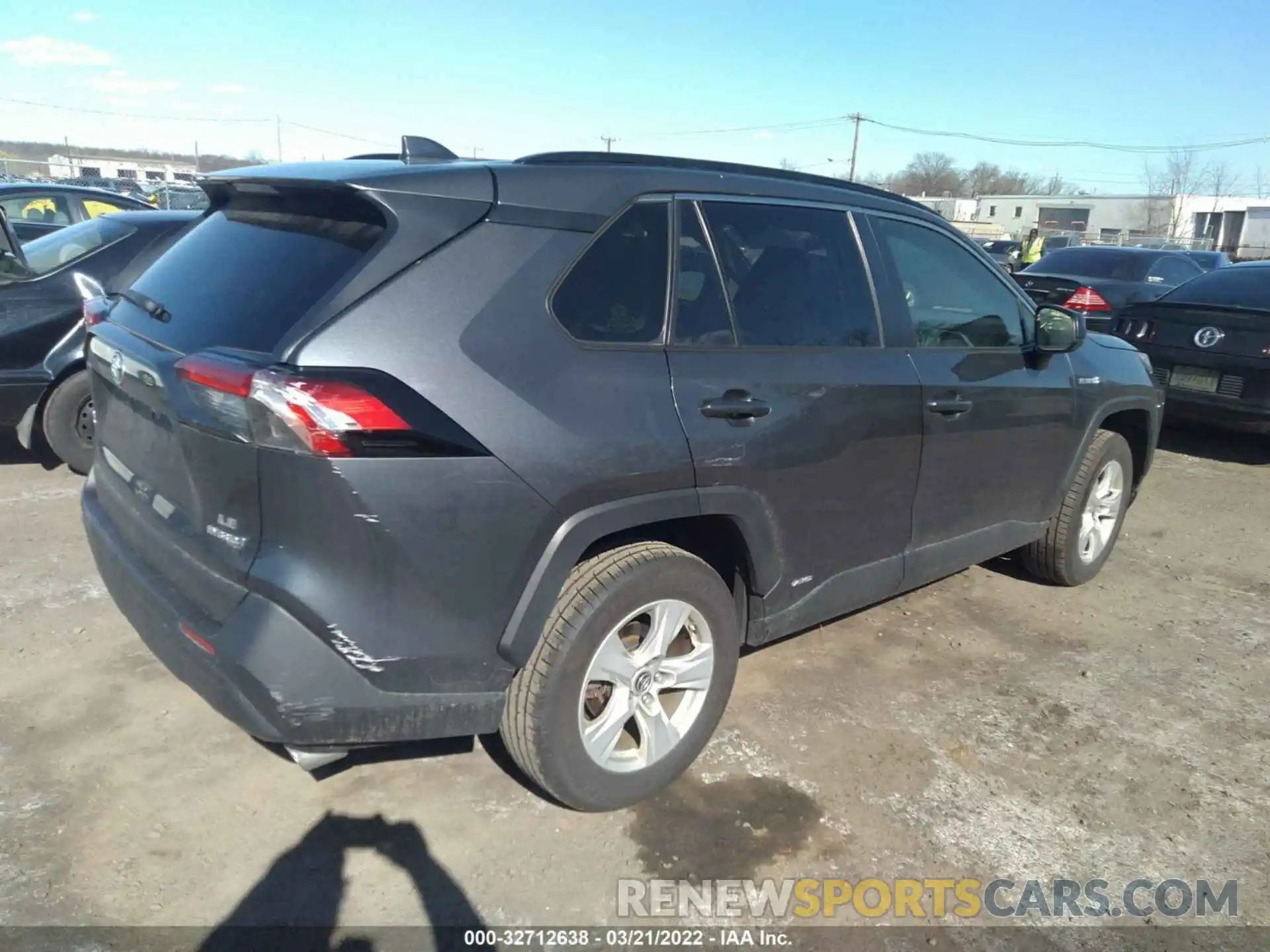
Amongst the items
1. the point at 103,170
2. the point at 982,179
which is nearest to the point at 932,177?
the point at 982,179

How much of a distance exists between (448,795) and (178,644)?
96 cm

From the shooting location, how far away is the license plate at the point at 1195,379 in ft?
24.2

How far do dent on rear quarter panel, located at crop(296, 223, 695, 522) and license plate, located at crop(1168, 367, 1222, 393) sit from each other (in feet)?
21.5

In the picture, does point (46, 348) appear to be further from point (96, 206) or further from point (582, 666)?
point (96, 206)

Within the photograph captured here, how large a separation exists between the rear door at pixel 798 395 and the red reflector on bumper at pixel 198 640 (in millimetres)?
1365

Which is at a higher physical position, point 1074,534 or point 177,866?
point 1074,534

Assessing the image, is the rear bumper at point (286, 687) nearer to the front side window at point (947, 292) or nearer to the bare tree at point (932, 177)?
the front side window at point (947, 292)

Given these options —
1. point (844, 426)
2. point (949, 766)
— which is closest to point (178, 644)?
point (844, 426)

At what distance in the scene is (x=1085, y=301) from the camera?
33.7 ft

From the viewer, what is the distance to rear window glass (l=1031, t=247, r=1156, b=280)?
37.3 ft

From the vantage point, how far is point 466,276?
91.3 inches

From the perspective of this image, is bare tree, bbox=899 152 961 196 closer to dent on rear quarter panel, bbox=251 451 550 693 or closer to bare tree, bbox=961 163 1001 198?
bare tree, bbox=961 163 1001 198

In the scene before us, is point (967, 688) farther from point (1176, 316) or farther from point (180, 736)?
point (1176, 316)

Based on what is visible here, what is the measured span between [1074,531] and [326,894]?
377 cm
